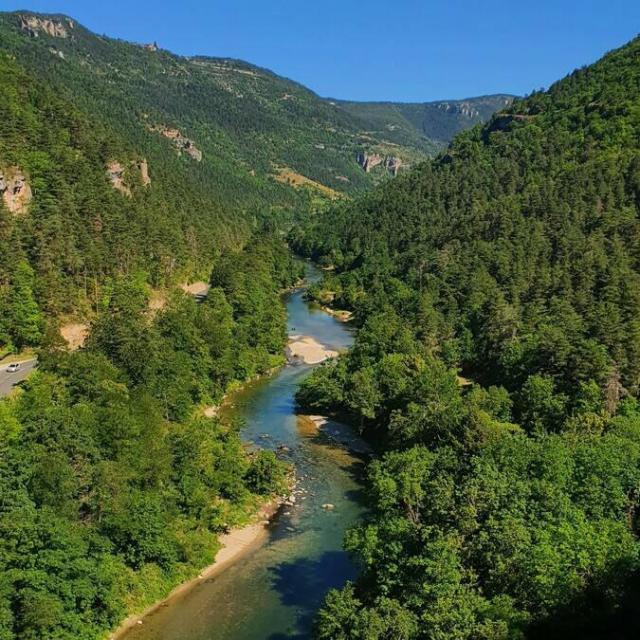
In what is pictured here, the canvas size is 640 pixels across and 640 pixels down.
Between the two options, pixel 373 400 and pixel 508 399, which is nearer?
pixel 508 399

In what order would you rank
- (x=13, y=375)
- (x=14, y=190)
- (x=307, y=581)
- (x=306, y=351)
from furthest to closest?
1. (x=306, y=351)
2. (x=14, y=190)
3. (x=13, y=375)
4. (x=307, y=581)

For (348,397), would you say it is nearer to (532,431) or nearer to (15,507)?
(532,431)

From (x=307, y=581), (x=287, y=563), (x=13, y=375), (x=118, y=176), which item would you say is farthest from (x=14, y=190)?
(x=307, y=581)

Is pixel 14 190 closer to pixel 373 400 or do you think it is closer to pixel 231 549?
pixel 373 400

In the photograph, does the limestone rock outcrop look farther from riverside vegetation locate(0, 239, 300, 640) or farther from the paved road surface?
the paved road surface

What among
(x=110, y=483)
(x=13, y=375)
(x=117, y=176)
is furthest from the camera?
(x=117, y=176)

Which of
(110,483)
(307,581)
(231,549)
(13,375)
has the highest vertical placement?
(13,375)
